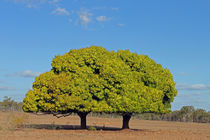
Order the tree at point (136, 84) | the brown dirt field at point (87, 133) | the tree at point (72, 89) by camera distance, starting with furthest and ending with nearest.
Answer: the tree at point (136, 84) < the tree at point (72, 89) < the brown dirt field at point (87, 133)

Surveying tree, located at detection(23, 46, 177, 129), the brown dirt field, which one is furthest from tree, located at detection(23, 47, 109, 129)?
the brown dirt field

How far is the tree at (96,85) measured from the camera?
2858 cm

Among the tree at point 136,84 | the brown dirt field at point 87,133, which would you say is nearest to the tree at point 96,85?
the tree at point 136,84

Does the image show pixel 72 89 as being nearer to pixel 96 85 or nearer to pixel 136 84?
pixel 96 85

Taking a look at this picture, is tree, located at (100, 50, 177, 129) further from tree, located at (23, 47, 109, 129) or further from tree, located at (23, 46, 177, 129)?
tree, located at (23, 47, 109, 129)

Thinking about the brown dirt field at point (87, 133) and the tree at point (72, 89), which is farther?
the tree at point (72, 89)

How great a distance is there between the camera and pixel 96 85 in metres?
28.7

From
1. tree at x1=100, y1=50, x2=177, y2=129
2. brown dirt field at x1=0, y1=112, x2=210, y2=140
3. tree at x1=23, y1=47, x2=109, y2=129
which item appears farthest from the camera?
tree at x1=100, y1=50, x2=177, y2=129

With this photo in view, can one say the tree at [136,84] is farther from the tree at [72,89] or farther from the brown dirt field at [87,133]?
the brown dirt field at [87,133]

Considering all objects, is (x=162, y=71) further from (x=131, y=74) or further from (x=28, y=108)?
(x=28, y=108)

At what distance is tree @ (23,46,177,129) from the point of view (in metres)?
28.6

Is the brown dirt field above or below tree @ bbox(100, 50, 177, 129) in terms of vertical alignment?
below

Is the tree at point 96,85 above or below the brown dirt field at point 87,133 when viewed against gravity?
above

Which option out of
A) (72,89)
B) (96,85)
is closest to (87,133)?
(72,89)
